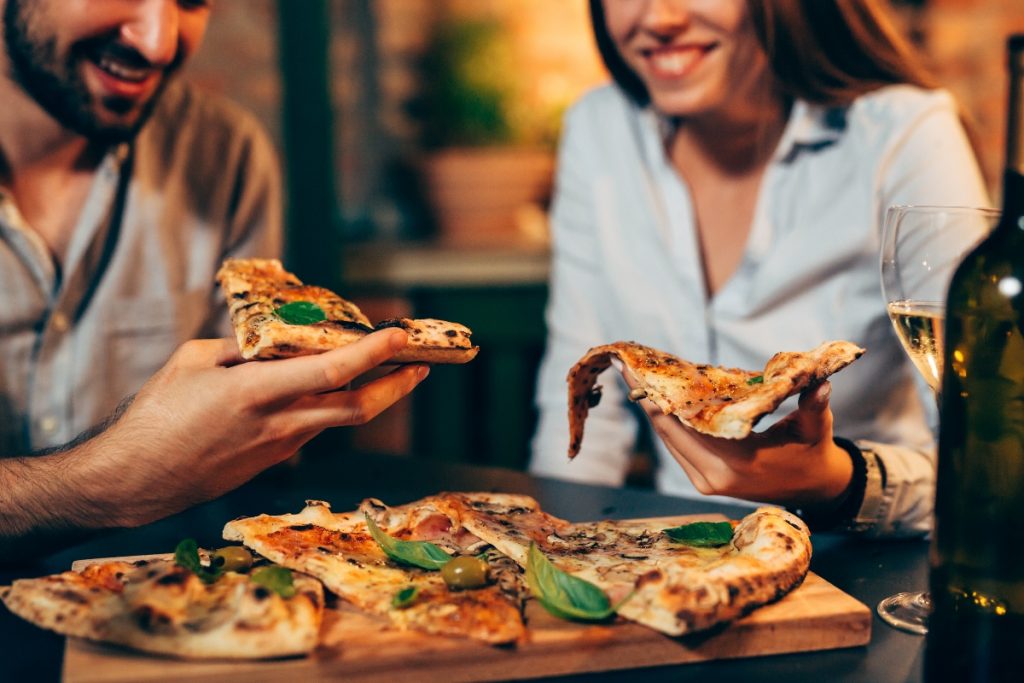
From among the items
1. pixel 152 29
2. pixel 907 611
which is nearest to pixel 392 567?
pixel 907 611

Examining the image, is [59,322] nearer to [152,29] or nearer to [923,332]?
[152,29]

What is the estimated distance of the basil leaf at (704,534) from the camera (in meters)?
1.17

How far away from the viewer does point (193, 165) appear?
2521 mm

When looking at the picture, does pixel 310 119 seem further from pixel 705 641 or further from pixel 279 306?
pixel 705 641

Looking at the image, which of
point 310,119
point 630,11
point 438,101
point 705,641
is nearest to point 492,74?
point 438,101

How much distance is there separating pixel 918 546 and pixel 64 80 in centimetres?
174

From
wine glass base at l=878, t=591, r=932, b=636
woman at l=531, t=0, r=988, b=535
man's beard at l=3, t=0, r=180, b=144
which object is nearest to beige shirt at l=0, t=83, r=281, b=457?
man's beard at l=3, t=0, r=180, b=144

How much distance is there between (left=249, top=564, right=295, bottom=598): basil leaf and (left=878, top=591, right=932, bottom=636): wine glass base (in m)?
0.64

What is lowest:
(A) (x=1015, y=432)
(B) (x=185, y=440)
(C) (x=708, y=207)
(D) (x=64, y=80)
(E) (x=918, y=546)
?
(E) (x=918, y=546)

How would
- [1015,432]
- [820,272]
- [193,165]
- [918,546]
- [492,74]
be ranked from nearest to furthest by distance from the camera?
1. [1015,432]
2. [918,546]
3. [820,272]
4. [193,165]
5. [492,74]

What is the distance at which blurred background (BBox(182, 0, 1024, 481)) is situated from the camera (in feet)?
12.1

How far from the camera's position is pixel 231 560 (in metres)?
1.08

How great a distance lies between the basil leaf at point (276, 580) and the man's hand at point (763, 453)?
0.47 meters

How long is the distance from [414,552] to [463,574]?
0.31 feet
